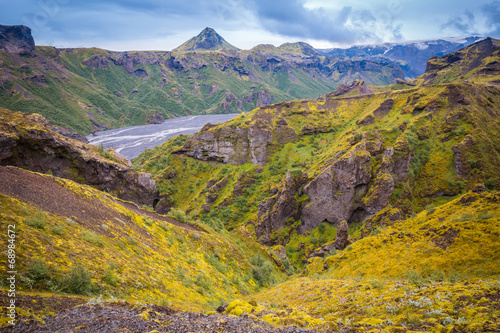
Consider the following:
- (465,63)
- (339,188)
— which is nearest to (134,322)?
(339,188)

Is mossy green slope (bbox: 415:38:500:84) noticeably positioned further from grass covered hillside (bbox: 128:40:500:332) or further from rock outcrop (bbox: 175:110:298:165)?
rock outcrop (bbox: 175:110:298:165)

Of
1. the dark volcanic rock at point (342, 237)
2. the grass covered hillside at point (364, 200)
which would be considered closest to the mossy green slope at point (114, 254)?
the grass covered hillside at point (364, 200)

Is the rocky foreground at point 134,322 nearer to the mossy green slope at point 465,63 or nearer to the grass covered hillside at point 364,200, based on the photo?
the grass covered hillside at point 364,200

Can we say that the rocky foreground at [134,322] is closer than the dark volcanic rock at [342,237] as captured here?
Yes

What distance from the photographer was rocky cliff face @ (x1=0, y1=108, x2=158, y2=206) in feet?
87.8

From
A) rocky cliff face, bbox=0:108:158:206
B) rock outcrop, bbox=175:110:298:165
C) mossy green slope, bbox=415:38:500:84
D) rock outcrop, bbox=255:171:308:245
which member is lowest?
rock outcrop, bbox=255:171:308:245

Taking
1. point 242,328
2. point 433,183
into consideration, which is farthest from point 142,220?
point 433,183

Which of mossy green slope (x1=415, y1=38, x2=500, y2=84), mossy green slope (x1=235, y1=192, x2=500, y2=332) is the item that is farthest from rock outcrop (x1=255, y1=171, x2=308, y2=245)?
mossy green slope (x1=415, y1=38, x2=500, y2=84)

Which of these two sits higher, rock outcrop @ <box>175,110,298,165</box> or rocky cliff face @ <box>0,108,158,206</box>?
rock outcrop @ <box>175,110,298,165</box>

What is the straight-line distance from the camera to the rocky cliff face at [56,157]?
1053 inches

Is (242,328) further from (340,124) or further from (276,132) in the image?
(340,124)

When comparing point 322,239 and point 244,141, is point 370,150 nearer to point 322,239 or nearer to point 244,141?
point 322,239

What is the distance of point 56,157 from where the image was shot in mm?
32344

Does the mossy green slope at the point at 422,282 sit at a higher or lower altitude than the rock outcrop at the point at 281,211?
higher
